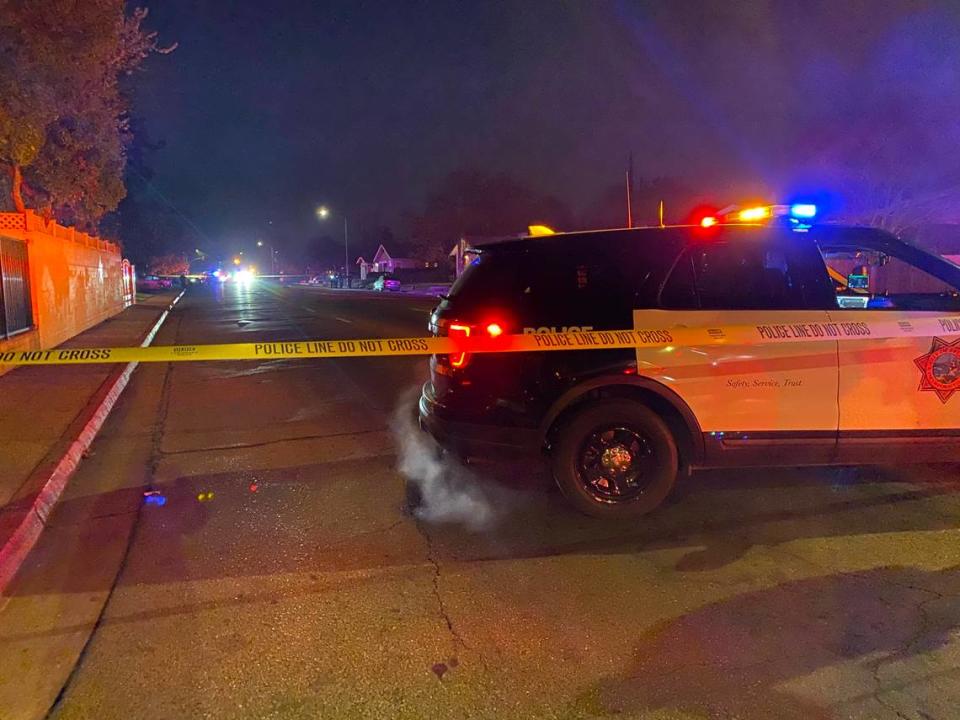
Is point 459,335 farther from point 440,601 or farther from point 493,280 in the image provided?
point 440,601

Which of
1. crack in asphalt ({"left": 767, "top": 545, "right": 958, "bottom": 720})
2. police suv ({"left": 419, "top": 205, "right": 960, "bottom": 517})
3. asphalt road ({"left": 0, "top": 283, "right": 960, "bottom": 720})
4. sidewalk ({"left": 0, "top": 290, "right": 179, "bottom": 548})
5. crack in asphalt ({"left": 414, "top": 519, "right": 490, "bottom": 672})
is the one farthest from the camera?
sidewalk ({"left": 0, "top": 290, "right": 179, "bottom": 548})

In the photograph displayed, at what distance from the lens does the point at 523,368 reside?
4.55 metres

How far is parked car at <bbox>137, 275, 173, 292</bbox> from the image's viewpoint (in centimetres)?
6559

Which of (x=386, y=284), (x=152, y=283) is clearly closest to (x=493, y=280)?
(x=386, y=284)

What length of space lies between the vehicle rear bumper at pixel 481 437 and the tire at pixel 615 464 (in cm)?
21

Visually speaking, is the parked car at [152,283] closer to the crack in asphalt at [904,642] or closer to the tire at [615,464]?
the tire at [615,464]

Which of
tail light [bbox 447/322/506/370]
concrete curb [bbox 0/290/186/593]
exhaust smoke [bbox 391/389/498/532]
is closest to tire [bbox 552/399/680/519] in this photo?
exhaust smoke [bbox 391/389/498/532]

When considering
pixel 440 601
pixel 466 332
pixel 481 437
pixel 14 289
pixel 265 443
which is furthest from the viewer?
pixel 14 289

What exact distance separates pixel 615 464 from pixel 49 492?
4.28 m

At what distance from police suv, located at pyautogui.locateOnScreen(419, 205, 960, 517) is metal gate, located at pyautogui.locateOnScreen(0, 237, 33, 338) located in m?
9.57

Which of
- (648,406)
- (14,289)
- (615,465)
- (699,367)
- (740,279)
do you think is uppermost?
(14,289)

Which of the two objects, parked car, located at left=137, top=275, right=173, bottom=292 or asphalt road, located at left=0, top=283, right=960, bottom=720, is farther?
parked car, located at left=137, top=275, right=173, bottom=292

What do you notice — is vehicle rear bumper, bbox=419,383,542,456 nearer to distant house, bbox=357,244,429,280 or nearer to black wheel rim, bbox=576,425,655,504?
black wheel rim, bbox=576,425,655,504

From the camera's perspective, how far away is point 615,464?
15.4ft
